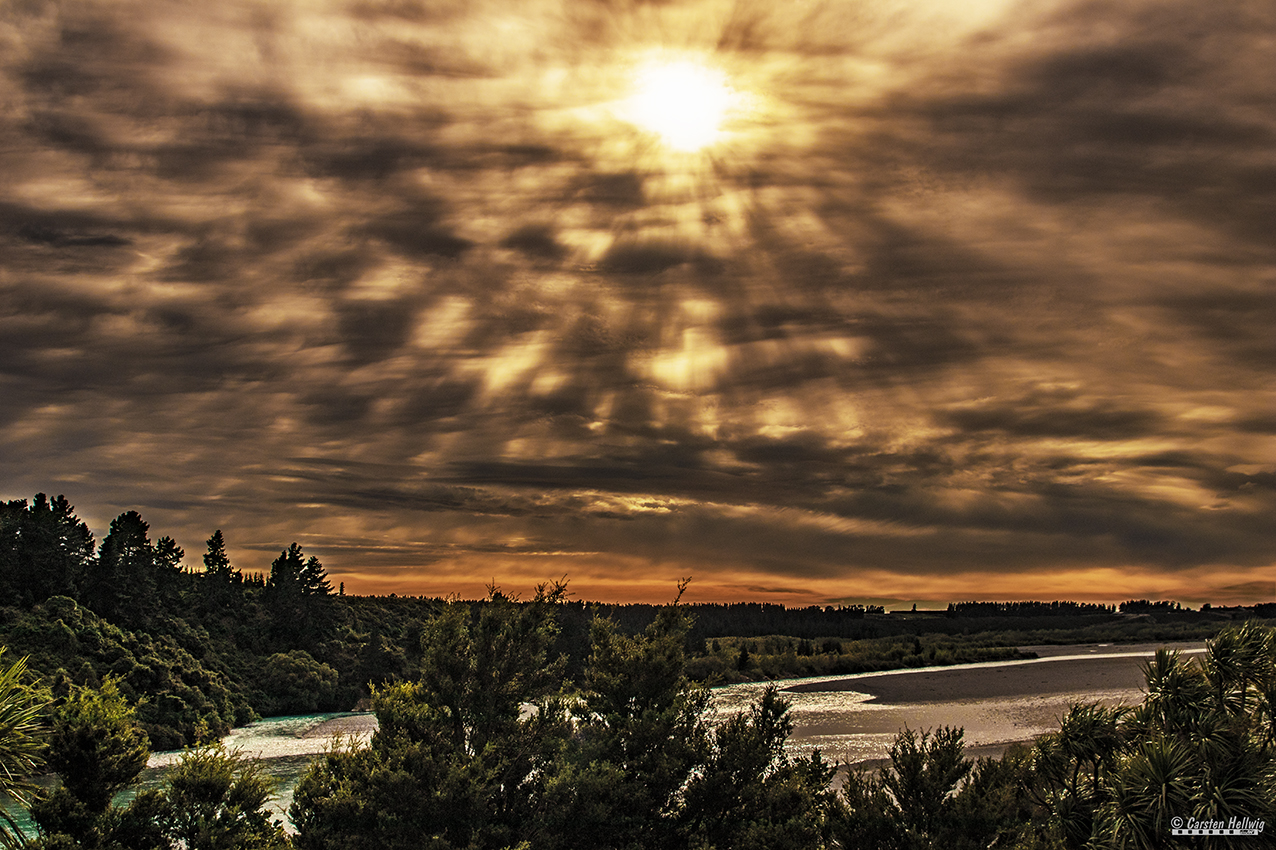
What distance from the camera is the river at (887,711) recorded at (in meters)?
65.9

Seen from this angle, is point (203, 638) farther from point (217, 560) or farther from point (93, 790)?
point (93, 790)

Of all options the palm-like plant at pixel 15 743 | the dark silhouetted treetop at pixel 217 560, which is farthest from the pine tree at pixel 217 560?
the palm-like plant at pixel 15 743

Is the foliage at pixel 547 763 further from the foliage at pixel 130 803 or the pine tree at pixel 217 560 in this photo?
the pine tree at pixel 217 560

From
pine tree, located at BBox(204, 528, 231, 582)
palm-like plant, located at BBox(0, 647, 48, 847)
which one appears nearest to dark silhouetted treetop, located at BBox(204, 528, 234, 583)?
pine tree, located at BBox(204, 528, 231, 582)

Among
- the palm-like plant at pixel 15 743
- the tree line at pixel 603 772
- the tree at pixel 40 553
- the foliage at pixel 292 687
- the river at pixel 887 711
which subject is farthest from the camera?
the foliage at pixel 292 687

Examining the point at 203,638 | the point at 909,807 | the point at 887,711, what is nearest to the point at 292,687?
the point at 203,638

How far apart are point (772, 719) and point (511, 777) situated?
904cm

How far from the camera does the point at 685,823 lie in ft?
93.4

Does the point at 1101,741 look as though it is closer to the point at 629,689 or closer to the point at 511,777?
the point at 629,689

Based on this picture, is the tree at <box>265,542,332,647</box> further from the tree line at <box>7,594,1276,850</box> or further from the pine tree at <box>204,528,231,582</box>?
the tree line at <box>7,594,1276,850</box>

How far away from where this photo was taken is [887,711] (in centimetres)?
8631

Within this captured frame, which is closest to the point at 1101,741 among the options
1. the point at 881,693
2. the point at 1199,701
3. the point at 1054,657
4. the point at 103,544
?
the point at 1199,701

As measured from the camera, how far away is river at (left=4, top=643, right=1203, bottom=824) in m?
65.9

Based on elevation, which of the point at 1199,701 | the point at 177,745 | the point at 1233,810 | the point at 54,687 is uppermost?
the point at 1199,701
